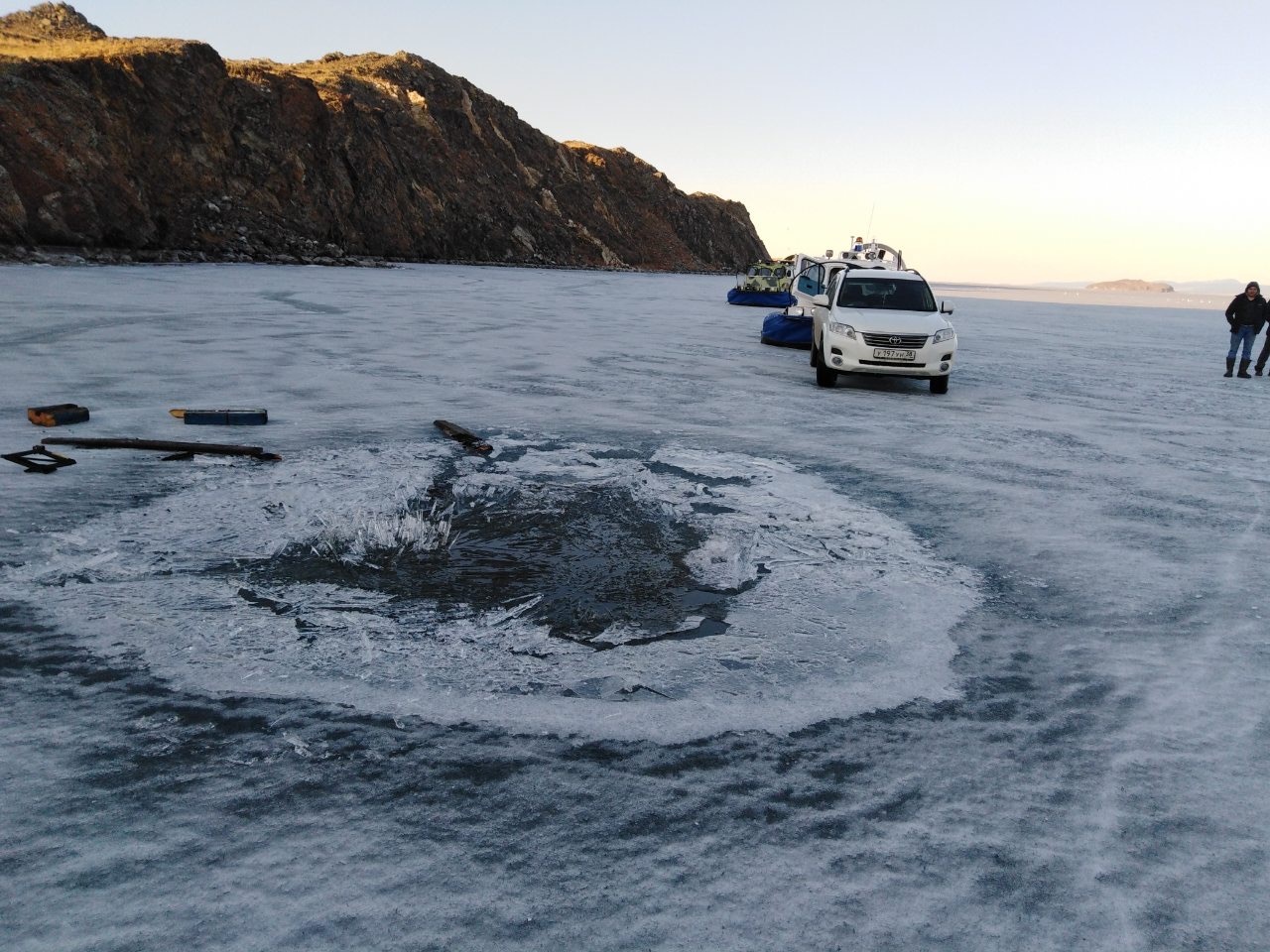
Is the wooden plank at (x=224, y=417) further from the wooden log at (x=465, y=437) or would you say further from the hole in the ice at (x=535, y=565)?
the hole in the ice at (x=535, y=565)

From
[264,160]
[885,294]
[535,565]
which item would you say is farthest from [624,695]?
[264,160]

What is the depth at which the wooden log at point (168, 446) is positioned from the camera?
633cm

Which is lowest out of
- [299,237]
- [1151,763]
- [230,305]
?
[1151,763]

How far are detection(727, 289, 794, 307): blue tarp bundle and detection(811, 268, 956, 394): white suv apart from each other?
14855 millimetres

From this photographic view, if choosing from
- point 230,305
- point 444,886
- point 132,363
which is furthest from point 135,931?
point 230,305

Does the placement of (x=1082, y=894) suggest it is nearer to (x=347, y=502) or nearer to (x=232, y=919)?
(x=232, y=919)

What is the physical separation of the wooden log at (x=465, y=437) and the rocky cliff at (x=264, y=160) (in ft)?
101

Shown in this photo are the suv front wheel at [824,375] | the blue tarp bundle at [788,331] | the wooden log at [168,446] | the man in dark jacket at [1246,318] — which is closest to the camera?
the wooden log at [168,446]

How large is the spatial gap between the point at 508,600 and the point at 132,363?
853 centimetres

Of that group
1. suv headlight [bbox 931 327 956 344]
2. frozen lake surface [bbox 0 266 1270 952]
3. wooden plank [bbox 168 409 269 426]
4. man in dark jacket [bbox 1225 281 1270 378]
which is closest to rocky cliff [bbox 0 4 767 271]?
wooden plank [bbox 168 409 269 426]

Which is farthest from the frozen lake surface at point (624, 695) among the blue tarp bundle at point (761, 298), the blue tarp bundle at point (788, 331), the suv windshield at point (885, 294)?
the blue tarp bundle at point (761, 298)

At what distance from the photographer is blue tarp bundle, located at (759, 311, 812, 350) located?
16766mm

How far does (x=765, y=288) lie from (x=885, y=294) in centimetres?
1727

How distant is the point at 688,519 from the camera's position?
542cm
